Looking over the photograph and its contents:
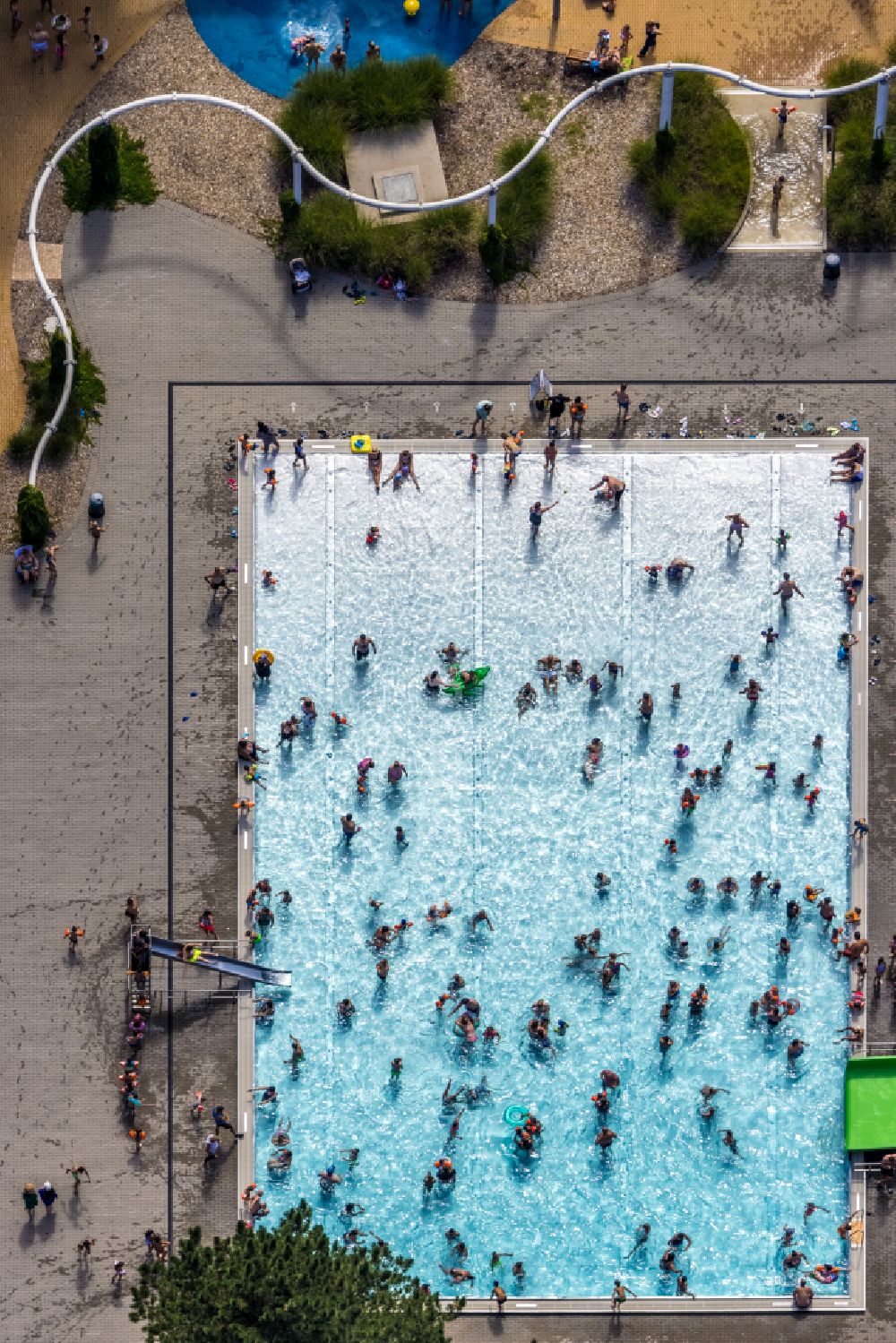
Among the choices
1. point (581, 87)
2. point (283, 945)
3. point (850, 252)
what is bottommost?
point (283, 945)

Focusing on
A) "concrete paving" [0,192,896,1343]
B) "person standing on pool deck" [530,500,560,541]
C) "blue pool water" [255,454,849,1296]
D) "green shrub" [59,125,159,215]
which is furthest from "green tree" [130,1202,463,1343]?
"green shrub" [59,125,159,215]

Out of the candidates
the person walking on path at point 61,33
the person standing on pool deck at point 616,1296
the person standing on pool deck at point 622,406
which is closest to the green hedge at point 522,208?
the person standing on pool deck at point 622,406

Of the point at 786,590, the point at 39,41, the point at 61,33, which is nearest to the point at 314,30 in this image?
the point at 61,33

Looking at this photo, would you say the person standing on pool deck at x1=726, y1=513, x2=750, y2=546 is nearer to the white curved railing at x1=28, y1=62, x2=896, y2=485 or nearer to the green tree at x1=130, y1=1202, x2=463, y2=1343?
the white curved railing at x1=28, y1=62, x2=896, y2=485

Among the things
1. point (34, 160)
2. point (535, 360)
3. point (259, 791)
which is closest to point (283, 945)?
point (259, 791)

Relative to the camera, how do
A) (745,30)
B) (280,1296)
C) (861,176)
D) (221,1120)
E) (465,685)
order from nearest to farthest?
(280,1296) → (221,1120) → (465,685) → (861,176) → (745,30)

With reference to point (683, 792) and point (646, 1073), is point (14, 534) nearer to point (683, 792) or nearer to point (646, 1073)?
point (683, 792)

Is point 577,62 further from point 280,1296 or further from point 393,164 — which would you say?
point 280,1296
